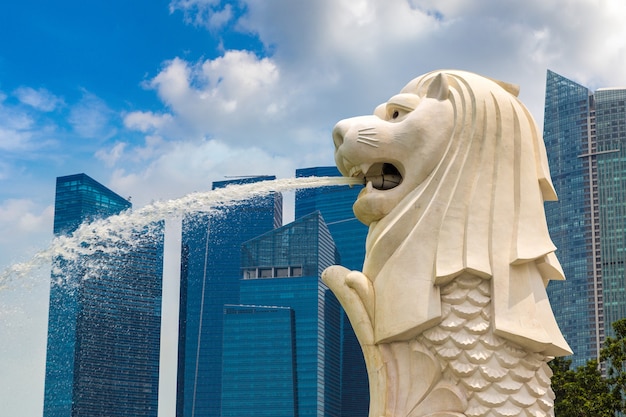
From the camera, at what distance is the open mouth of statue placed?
35.4 feet

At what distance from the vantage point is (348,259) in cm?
9906

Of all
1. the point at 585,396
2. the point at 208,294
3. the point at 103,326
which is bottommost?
the point at 585,396

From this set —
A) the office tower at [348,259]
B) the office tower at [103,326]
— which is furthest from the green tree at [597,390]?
the office tower at [348,259]

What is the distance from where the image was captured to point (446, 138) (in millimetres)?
10438

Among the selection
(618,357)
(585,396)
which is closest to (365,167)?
(618,357)

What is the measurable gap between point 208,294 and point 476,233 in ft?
296

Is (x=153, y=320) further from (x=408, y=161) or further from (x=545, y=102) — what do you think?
(x=408, y=161)

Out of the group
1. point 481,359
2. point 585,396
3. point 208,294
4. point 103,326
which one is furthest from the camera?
point 208,294

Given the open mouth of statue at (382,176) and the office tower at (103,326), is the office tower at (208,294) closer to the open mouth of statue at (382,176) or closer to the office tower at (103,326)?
the office tower at (103,326)

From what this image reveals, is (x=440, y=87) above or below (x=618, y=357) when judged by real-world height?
above

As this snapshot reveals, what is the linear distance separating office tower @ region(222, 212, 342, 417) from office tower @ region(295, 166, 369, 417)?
17.2 ft

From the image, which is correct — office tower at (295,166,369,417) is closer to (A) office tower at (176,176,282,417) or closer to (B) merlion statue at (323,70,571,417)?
(A) office tower at (176,176,282,417)

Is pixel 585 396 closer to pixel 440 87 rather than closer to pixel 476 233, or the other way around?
pixel 476 233

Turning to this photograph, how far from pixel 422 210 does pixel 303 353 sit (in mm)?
78726
